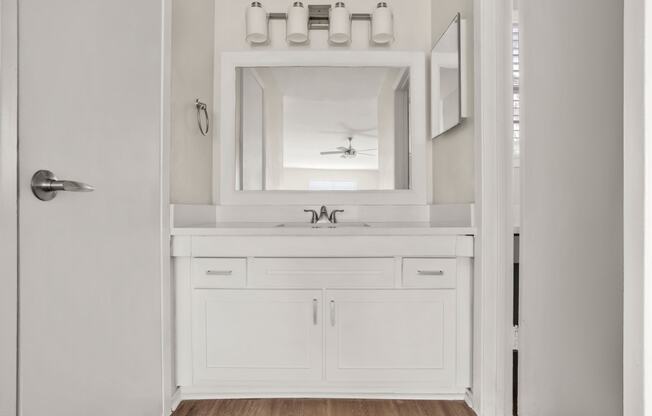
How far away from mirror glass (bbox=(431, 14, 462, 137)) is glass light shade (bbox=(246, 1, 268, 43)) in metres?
0.98

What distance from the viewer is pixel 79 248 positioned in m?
1.11

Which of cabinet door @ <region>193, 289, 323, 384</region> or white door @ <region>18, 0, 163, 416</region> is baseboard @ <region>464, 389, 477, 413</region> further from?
white door @ <region>18, 0, 163, 416</region>

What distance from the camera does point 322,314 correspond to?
1.88 m

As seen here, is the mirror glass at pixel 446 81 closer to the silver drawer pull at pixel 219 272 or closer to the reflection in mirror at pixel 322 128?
the reflection in mirror at pixel 322 128

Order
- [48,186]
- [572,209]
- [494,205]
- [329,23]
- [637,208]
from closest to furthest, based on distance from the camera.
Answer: [637,208], [48,186], [572,209], [494,205], [329,23]

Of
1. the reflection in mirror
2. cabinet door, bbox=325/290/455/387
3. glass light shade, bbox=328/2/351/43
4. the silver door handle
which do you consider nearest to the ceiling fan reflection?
the reflection in mirror

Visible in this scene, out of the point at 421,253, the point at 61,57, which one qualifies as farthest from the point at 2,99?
the point at 421,253

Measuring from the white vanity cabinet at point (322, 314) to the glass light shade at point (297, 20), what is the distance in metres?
1.25

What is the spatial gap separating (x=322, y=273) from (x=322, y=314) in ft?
0.60

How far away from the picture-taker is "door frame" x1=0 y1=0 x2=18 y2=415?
88 cm

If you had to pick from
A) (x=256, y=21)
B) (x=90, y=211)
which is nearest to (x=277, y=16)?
(x=256, y=21)

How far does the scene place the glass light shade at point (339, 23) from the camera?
2.39 metres

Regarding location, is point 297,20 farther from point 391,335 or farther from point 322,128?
point 391,335

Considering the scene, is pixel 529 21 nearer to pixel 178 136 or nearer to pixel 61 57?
pixel 61 57
